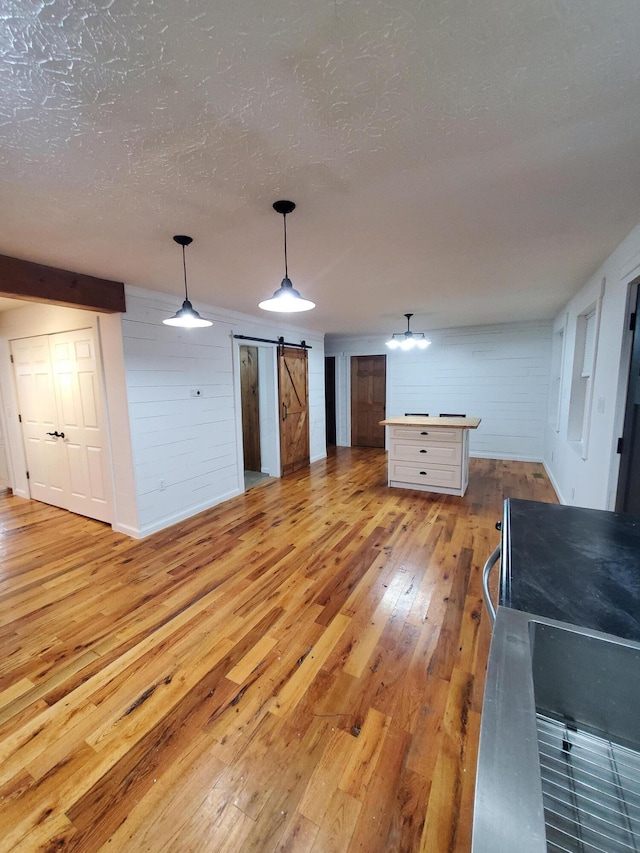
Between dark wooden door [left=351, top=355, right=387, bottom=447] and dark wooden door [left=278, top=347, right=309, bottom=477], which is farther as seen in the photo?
dark wooden door [left=351, top=355, right=387, bottom=447]

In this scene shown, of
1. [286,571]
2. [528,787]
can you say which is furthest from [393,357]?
[528,787]

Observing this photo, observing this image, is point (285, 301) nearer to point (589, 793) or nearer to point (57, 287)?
point (589, 793)

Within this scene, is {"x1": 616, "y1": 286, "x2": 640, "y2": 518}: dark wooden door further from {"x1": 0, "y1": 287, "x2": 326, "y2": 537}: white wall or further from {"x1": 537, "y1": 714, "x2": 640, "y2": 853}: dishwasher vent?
{"x1": 0, "y1": 287, "x2": 326, "y2": 537}: white wall

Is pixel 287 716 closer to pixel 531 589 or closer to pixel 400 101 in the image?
pixel 531 589

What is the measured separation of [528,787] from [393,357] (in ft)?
22.1

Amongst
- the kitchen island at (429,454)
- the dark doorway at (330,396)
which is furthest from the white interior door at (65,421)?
the dark doorway at (330,396)

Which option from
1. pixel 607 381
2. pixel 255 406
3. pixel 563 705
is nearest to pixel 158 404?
pixel 255 406

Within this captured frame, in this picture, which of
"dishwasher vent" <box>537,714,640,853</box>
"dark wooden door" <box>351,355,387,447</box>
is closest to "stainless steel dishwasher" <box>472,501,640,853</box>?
"dishwasher vent" <box>537,714,640,853</box>

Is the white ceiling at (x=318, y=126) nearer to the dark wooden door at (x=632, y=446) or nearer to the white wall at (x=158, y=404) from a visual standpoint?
the dark wooden door at (x=632, y=446)

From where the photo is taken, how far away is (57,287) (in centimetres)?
266

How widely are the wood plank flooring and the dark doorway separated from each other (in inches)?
183

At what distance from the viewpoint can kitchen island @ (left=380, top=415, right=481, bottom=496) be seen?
13.9ft

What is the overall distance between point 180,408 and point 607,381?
378 centimetres

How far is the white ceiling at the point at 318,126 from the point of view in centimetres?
85
